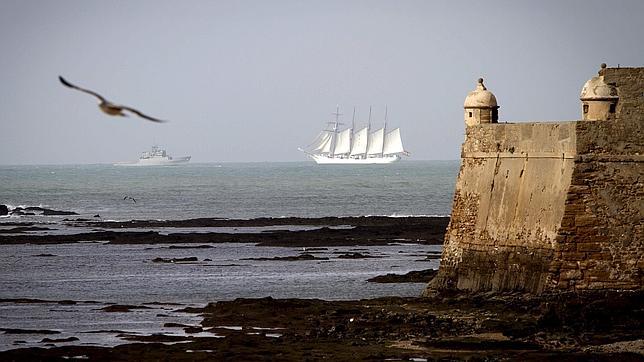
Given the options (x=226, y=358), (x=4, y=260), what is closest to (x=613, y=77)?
(x=226, y=358)

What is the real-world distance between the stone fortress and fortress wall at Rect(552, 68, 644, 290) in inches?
0.6

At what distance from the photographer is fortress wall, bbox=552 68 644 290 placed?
24359 mm

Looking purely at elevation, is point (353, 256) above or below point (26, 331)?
above

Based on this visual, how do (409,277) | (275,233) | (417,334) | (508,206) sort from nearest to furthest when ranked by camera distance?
(417,334), (508,206), (409,277), (275,233)

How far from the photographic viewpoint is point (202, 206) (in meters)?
90.1

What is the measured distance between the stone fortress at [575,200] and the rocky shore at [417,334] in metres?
0.41

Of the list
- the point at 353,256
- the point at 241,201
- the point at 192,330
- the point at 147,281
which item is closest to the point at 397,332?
the point at 192,330

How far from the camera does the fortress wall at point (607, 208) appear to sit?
24359mm

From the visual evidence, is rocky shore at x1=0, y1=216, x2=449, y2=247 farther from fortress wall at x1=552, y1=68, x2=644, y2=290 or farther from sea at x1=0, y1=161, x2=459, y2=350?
fortress wall at x1=552, y1=68, x2=644, y2=290

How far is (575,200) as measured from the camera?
968 inches

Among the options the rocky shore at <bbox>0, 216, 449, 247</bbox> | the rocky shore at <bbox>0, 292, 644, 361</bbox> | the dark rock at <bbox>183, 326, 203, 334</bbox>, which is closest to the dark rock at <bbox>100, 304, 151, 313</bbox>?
the rocky shore at <bbox>0, 292, 644, 361</bbox>

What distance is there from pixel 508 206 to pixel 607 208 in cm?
293

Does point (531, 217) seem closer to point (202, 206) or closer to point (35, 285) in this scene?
point (35, 285)

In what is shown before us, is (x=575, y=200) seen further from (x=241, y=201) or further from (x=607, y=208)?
(x=241, y=201)
